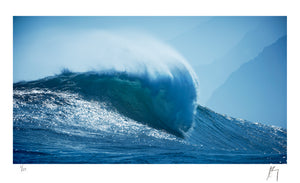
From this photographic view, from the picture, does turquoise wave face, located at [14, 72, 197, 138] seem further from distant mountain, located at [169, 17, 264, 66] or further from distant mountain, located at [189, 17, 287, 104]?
distant mountain, located at [169, 17, 264, 66]

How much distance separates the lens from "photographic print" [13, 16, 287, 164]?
13.2 feet

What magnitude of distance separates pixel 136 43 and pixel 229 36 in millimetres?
1542

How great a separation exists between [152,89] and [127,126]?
0.83m

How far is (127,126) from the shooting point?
433cm

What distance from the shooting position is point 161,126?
439 cm

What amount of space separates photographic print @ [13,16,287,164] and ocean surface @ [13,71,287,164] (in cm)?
2
